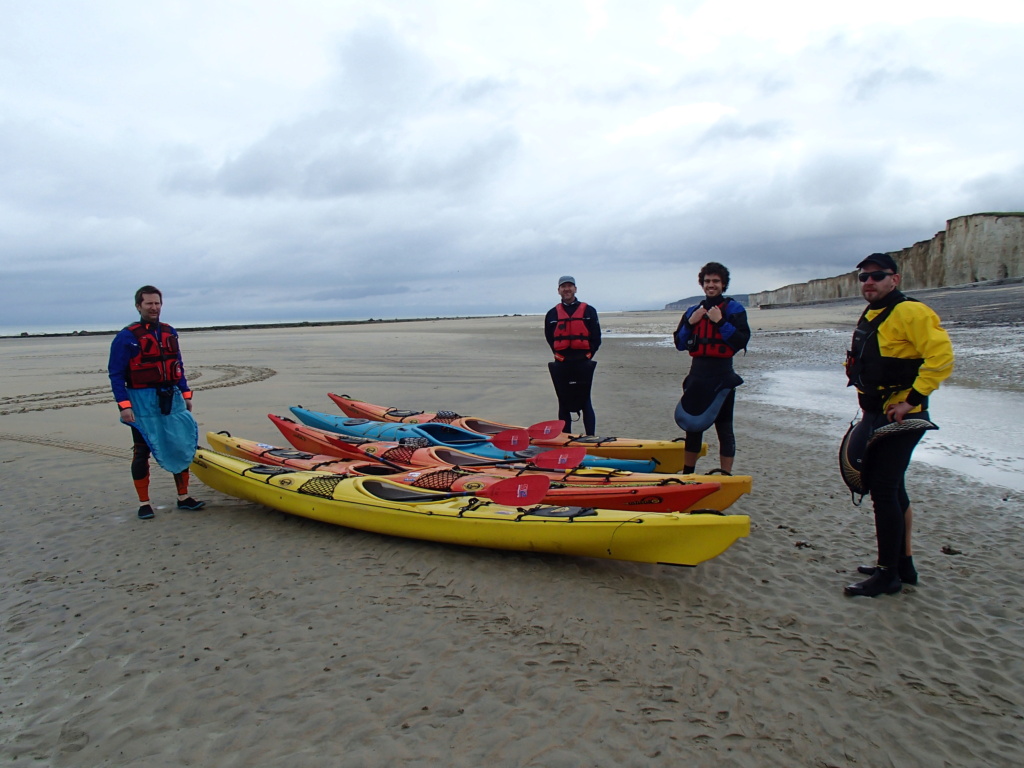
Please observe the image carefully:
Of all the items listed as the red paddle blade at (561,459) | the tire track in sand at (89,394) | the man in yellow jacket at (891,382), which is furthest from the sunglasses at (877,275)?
the tire track in sand at (89,394)

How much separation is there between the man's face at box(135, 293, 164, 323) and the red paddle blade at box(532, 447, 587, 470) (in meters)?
3.07

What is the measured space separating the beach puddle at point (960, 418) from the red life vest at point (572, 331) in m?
3.42

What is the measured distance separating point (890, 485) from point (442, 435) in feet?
14.0

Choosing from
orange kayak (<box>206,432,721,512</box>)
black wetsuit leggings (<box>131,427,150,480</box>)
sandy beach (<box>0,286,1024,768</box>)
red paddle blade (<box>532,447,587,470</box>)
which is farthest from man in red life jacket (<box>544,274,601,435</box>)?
black wetsuit leggings (<box>131,427,150,480</box>)

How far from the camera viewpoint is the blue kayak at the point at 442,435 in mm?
5105

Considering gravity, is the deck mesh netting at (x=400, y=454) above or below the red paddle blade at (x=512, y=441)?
below

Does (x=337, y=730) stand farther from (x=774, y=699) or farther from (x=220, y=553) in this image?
(x=220, y=553)

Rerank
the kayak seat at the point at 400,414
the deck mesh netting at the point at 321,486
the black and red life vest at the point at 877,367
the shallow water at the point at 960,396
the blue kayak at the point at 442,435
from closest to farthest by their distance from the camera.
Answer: the black and red life vest at the point at 877,367, the deck mesh netting at the point at 321,486, the blue kayak at the point at 442,435, the shallow water at the point at 960,396, the kayak seat at the point at 400,414

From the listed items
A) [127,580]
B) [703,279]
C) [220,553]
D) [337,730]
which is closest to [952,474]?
[703,279]

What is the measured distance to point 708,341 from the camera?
14.4 feet

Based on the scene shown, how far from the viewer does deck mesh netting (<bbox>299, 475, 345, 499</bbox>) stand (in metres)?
4.38

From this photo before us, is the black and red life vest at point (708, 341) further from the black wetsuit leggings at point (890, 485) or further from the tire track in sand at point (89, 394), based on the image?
the tire track in sand at point (89, 394)

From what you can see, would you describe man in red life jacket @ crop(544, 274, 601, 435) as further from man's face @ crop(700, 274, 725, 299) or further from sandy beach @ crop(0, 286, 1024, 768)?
sandy beach @ crop(0, 286, 1024, 768)

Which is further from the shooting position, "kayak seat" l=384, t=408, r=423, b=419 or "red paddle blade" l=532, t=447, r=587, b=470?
"kayak seat" l=384, t=408, r=423, b=419
